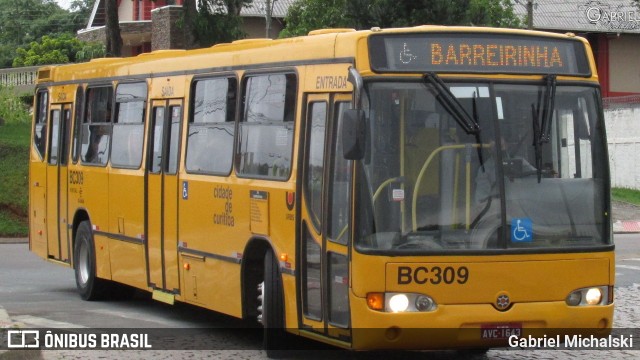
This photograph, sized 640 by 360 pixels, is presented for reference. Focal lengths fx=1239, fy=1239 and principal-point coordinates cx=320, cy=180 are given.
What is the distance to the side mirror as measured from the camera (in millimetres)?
9344

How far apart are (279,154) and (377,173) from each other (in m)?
1.85

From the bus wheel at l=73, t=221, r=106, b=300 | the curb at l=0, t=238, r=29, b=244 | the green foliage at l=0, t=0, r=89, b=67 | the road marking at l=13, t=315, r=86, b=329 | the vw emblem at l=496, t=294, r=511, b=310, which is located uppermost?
the green foliage at l=0, t=0, r=89, b=67

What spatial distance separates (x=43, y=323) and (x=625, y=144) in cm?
3094

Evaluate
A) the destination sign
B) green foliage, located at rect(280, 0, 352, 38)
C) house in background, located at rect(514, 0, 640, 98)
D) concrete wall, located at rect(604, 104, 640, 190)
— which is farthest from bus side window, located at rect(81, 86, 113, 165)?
house in background, located at rect(514, 0, 640, 98)

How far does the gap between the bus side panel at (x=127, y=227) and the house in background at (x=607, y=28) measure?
4037 cm

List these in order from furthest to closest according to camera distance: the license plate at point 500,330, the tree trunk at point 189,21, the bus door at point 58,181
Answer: the tree trunk at point 189,21 < the bus door at point 58,181 < the license plate at point 500,330

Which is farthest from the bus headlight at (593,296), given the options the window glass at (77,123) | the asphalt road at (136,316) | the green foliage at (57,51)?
the green foliage at (57,51)

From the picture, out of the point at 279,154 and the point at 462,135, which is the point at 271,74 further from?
the point at 462,135

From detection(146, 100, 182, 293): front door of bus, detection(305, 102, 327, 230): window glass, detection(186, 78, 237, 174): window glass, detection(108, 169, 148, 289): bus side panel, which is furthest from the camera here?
detection(108, 169, 148, 289): bus side panel

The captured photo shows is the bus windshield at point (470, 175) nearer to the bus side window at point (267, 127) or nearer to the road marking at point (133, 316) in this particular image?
the bus side window at point (267, 127)

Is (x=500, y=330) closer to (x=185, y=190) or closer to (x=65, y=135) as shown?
(x=185, y=190)

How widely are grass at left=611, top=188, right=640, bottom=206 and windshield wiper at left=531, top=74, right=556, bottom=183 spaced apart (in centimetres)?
2818

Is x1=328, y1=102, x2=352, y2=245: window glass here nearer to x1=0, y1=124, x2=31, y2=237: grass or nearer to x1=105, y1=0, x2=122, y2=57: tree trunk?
x1=0, y1=124, x2=31, y2=237: grass

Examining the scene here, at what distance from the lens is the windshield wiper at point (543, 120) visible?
987 centimetres
